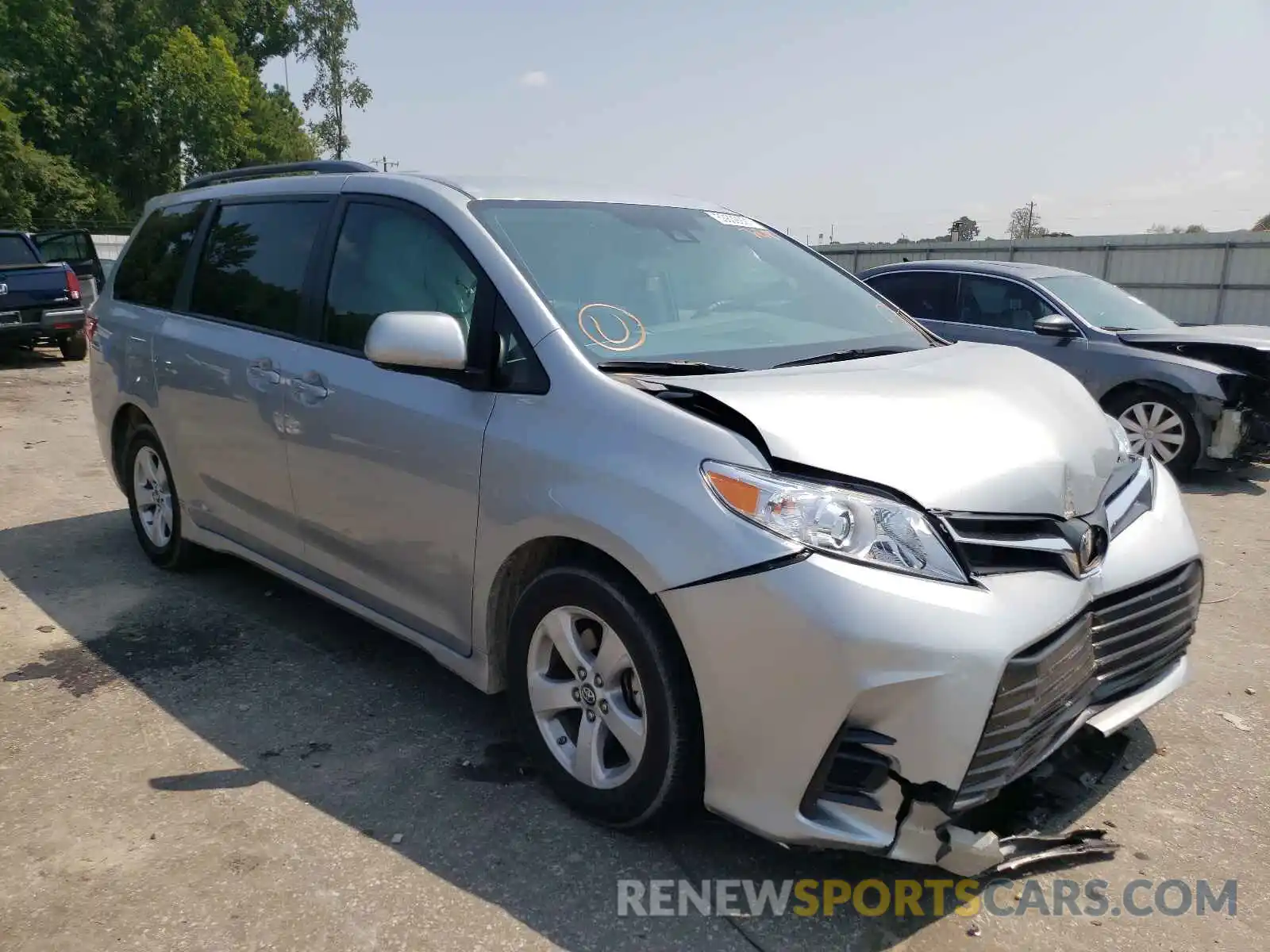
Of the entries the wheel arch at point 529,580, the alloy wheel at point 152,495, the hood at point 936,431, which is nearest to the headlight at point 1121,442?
the hood at point 936,431

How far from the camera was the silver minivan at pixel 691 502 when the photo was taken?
223cm

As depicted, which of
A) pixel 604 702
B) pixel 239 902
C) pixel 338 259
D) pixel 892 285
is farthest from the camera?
pixel 892 285

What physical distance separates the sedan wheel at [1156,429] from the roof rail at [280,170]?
20.0ft

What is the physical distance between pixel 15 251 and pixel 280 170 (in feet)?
38.1

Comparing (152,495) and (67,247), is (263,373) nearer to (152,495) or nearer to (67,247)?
(152,495)

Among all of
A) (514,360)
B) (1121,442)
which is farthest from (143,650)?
(1121,442)

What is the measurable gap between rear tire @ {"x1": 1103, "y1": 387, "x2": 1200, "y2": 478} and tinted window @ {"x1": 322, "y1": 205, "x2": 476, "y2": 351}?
6.18 m

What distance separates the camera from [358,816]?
2869 millimetres

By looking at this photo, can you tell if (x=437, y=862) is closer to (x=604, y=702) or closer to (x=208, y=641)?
(x=604, y=702)

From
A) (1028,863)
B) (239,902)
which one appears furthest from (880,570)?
(239,902)

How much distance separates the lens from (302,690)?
3.69 m

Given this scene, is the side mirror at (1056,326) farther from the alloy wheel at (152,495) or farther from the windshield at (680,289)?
the alloy wheel at (152,495)

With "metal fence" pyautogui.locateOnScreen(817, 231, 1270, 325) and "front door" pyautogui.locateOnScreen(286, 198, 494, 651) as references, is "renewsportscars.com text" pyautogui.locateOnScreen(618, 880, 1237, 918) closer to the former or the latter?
"front door" pyautogui.locateOnScreen(286, 198, 494, 651)

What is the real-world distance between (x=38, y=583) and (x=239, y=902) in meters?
3.14
